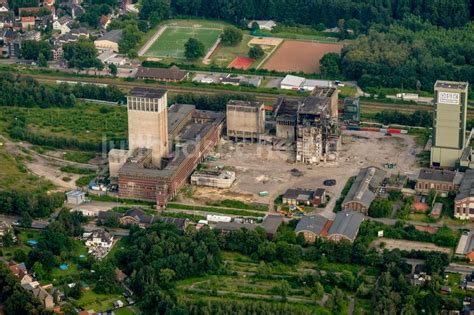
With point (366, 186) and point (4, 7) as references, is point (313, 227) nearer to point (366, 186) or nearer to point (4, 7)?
point (366, 186)

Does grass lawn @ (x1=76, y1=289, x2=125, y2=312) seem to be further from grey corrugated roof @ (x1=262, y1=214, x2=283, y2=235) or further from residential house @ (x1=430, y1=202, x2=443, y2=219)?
residential house @ (x1=430, y1=202, x2=443, y2=219)

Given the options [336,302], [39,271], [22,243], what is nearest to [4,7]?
[22,243]

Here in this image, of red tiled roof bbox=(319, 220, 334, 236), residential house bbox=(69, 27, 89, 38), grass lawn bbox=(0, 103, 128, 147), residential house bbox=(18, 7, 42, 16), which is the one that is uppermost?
residential house bbox=(18, 7, 42, 16)

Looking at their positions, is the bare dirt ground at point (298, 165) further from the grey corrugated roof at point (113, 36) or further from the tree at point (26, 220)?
the grey corrugated roof at point (113, 36)

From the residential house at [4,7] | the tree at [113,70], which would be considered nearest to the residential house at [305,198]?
the tree at [113,70]

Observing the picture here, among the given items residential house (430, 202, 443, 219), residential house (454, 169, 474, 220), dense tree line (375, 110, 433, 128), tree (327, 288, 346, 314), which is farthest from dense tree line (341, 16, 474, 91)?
tree (327, 288, 346, 314)

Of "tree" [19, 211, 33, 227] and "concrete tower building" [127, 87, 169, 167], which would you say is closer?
"tree" [19, 211, 33, 227]

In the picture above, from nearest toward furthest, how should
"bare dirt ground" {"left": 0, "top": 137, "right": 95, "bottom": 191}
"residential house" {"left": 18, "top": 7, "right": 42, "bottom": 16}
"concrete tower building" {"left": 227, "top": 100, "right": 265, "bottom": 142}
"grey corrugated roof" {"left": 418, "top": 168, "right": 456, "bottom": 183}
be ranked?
1. "grey corrugated roof" {"left": 418, "top": 168, "right": 456, "bottom": 183}
2. "bare dirt ground" {"left": 0, "top": 137, "right": 95, "bottom": 191}
3. "concrete tower building" {"left": 227, "top": 100, "right": 265, "bottom": 142}
4. "residential house" {"left": 18, "top": 7, "right": 42, "bottom": 16}
